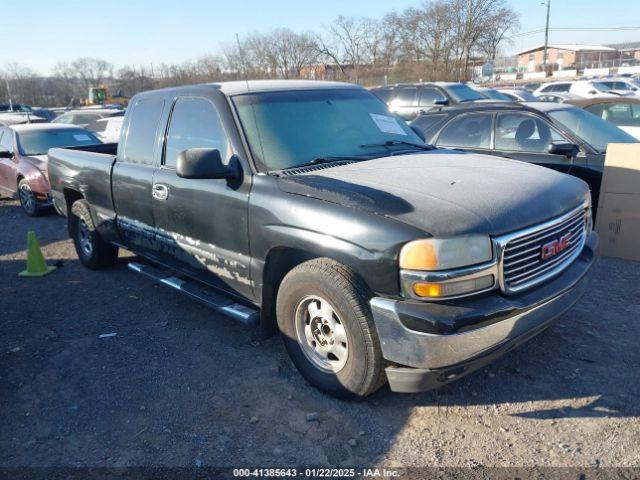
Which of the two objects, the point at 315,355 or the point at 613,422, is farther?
the point at 315,355

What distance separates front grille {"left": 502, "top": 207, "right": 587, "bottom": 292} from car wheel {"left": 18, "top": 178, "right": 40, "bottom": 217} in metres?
8.88

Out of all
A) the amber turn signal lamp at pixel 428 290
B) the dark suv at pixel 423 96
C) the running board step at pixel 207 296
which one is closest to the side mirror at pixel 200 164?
the running board step at pixel 207 296

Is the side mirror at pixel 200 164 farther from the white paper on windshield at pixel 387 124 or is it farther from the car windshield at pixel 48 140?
the car windshield at pixel 48 140

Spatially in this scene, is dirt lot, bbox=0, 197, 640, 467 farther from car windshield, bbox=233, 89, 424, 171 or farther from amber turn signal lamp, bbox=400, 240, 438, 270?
car windshield, bbox=233, 89, 424, 171

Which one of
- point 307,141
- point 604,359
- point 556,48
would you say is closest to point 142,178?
point 307,141

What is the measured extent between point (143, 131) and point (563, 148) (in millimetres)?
4513

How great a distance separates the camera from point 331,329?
3.16m

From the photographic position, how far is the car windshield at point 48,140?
9.69 meters

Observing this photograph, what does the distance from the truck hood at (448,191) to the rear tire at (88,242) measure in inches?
133

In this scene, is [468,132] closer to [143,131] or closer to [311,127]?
[311,127]

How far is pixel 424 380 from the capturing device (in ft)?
8.98

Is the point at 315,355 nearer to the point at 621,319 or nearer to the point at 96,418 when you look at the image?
the point at 96,418

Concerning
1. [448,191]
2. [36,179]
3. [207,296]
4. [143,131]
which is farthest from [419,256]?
[36,179]

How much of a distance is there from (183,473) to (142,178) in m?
2.67
